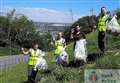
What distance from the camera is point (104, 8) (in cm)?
1454

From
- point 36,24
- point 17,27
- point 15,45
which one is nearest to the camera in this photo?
point 15,45

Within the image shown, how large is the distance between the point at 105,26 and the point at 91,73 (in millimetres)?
8001

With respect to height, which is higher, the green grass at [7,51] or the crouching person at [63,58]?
the crouching person at [63,58]

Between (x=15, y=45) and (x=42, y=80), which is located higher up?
(x=42, y=80)

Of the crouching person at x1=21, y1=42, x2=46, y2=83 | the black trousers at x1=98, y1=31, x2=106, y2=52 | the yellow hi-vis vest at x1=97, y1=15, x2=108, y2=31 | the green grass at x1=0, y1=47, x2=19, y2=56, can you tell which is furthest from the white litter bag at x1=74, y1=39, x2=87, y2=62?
the green grass at x1=0, y1=47, x2=19, y2=56

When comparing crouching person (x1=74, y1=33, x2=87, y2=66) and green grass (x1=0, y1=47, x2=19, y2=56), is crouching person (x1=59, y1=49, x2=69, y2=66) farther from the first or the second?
green grass (x1=0, y1=47, x2=19, y2=56)

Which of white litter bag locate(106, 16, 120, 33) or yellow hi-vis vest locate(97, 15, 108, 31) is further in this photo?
white litter bag locate(106, 16, 120, 33)

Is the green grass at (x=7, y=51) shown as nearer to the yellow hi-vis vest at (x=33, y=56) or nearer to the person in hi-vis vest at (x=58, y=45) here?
the person in hi-vis vest at (x=58, y=45)

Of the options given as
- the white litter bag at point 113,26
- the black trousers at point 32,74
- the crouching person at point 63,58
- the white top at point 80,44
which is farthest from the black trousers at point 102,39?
the black trousers at point 32,74

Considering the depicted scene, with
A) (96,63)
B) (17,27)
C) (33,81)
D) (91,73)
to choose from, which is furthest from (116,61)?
(17,27)

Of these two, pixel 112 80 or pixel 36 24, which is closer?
pixel 112 80

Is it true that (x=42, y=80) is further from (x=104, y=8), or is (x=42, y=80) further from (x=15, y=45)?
(x=15, y=45)

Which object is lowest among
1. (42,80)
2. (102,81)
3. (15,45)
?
(15,45)

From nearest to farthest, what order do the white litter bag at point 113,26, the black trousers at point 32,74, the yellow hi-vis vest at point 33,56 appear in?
1. the black trousers at point 32,74
2. the yellow hi-vis vest at point 33,56
3. the white litter bag at point 113,26
